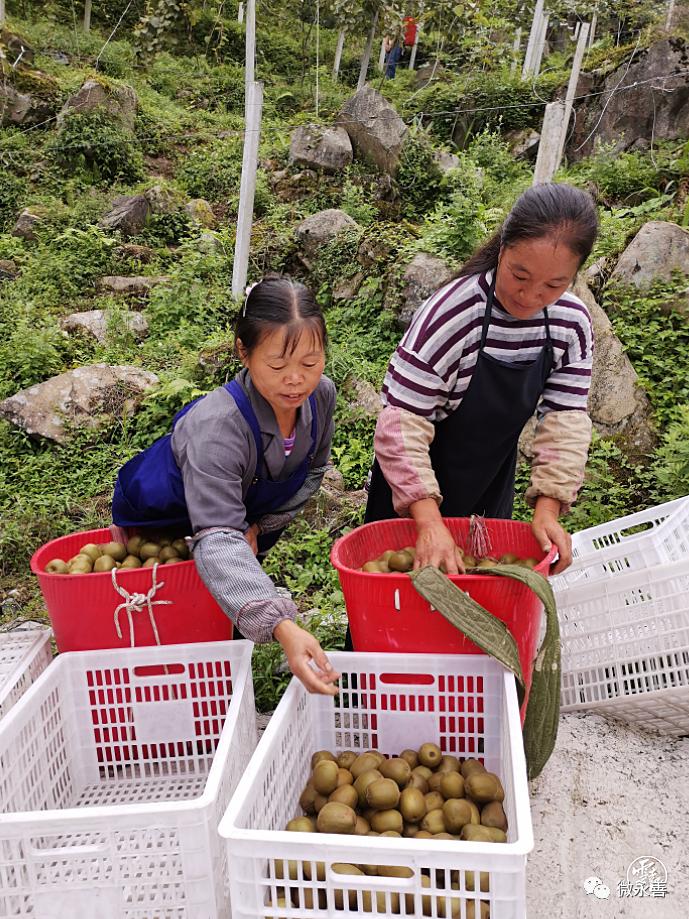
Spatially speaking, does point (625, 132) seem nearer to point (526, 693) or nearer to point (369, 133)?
point (369, 133)

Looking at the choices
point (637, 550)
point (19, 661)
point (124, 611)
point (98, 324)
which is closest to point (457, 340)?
point (637, 550)

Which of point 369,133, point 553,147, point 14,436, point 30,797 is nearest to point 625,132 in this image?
point 369,133

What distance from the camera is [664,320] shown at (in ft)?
17.4

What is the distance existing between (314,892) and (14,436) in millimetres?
4869

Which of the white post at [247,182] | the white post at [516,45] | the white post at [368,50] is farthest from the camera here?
the white post at [516,45]

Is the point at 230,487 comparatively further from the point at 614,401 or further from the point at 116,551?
the point at 614,401

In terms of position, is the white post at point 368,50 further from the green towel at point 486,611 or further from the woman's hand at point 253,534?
the green towel at point 486,611

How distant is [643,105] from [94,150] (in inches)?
326

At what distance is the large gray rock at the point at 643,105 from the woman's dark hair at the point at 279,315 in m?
9.16

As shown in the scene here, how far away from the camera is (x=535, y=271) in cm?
184

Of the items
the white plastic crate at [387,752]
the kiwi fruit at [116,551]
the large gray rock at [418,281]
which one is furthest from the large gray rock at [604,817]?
the large gray rock at [418,281]

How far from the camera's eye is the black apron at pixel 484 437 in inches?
83.5

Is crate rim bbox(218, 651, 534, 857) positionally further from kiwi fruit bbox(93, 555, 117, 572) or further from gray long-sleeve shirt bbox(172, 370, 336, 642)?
kiwi fruit bbox(93, 555, 117, 572)

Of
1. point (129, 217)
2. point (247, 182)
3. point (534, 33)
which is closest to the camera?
point (247, 182)
